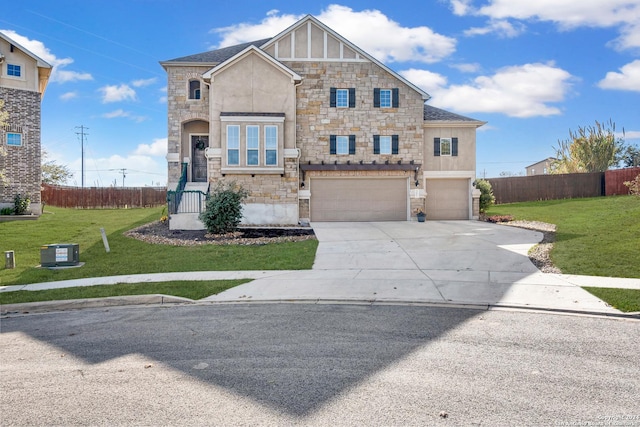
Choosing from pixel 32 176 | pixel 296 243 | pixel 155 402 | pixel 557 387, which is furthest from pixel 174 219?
pixel 557 387

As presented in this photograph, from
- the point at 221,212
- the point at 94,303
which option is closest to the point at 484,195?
the point at 221,212

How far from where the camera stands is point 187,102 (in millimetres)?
25266

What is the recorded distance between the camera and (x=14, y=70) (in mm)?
29156

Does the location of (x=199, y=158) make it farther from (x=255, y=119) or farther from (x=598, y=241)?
(x=598, y=241)

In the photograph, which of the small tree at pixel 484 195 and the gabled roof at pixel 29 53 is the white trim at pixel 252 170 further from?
the gabled roof at pixel 29 53

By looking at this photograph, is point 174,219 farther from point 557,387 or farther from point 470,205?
point 557,387

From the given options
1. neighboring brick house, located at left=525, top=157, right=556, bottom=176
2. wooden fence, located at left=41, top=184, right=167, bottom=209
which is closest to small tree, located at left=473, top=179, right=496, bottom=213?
wooden fence, located at left=41, top=184, right=167, bottom=209

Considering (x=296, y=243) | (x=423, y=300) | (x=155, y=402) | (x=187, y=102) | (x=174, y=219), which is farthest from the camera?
(x=187, y=102)

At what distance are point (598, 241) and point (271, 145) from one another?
14.7 m

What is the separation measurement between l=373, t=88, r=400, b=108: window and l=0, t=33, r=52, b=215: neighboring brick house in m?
21.4

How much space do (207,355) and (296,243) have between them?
11493mm

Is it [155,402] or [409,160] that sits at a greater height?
[409,160]

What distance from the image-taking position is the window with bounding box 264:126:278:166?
2317 cm

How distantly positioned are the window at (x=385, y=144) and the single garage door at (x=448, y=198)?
9.29 ft
